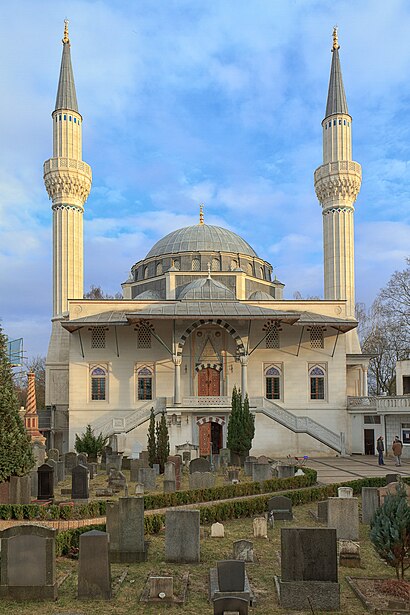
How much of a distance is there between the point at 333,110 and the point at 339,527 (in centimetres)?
3339

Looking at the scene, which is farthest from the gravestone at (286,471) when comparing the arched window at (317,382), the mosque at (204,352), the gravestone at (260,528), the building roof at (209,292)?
the building roof at (209,292)

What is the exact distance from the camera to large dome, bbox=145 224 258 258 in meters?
45.3

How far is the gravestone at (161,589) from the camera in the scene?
8539mm

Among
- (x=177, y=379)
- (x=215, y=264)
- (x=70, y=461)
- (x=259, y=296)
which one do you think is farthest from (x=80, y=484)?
(x=215, y=264)

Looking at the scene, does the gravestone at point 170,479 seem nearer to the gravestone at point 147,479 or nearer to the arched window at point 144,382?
the gravestone at point 147,479

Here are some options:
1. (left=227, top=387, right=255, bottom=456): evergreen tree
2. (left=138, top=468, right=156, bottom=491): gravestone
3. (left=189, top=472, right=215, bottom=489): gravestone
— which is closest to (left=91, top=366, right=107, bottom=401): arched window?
(left=227, top=387, right=255, bottom=456): evergreen tree

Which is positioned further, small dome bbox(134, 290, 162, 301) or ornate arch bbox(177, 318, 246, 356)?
small dome bbox(134, 290, 162, 301)

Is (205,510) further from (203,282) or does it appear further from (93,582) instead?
(203,282)

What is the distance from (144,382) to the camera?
112ft

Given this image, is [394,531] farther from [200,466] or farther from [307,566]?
[200,466]

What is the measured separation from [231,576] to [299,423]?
950 inches

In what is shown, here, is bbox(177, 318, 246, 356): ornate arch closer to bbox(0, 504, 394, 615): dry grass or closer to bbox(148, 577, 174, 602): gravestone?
bbox(0, 504, 394, 615): dry grass

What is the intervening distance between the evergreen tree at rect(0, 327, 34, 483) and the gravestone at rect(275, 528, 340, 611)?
824 cm

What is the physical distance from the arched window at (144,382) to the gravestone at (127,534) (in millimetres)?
23091
